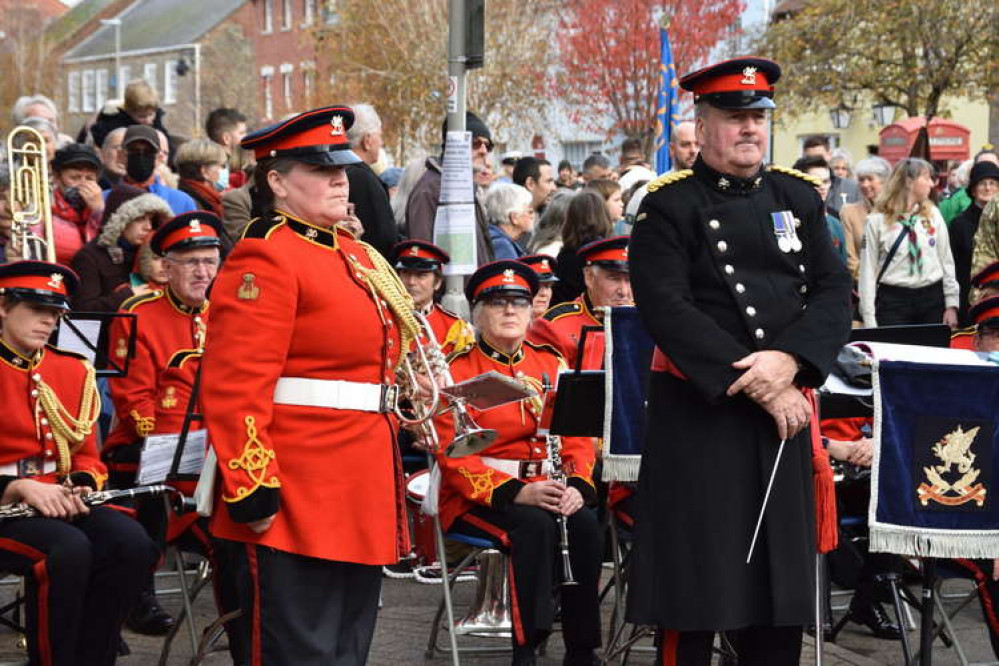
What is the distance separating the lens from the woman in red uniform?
4.38 m

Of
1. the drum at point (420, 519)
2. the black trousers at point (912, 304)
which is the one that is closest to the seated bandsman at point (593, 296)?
the drum at point (420, 519)

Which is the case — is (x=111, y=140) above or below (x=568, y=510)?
above

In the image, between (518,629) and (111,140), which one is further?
(111,140)

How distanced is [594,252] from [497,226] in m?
2.81

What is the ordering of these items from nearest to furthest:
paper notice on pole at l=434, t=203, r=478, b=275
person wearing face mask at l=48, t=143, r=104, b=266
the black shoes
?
the black shoes < paper notice on pole at l=434, t=203, r=478, b=275 < person wearing face mask at l=48, t=143, r=104, b=266

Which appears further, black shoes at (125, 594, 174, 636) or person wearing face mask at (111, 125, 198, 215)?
person wearing face mask at (111, 125, 198, 215)

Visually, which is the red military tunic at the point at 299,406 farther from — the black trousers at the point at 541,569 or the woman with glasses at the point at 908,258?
the woman with glasses at the point at 908,258

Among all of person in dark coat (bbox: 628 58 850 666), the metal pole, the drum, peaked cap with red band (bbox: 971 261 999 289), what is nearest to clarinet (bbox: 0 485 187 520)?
the drum

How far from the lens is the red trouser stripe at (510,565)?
20.7 ft

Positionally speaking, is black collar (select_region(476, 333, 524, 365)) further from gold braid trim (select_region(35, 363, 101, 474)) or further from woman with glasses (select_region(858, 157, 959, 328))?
woman with glasses (select_region(858, 157, 959, 328))

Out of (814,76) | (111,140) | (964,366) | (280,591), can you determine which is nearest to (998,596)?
(964,366)

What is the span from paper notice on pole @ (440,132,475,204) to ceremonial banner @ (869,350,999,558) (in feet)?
11.5

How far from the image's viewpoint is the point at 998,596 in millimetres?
6258

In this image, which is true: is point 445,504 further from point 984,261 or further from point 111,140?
point 984,261
